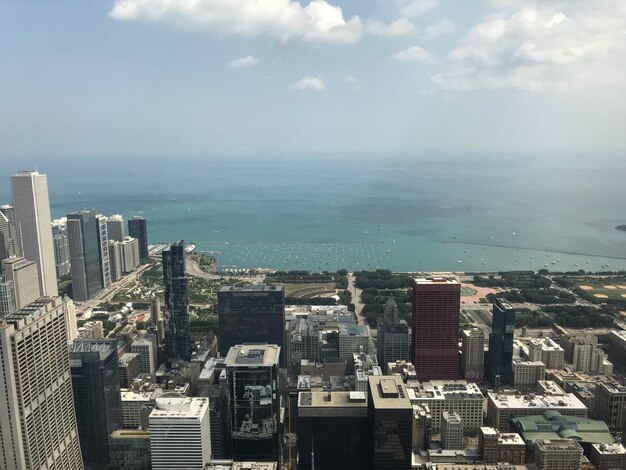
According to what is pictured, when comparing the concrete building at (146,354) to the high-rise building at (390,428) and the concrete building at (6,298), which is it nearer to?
the concrete building at (6,298)

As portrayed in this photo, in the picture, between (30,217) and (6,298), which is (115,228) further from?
(6,298)

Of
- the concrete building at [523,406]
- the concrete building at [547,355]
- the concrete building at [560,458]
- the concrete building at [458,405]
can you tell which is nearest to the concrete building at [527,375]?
the concrete building at [547,355]

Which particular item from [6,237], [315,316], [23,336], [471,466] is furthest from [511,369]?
[6,237]

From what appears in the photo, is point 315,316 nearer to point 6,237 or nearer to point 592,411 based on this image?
point 592,411

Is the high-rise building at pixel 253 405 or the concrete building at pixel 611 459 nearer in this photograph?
the high-rise building at pixel 253 405

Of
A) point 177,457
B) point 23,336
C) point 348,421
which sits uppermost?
point 23,336

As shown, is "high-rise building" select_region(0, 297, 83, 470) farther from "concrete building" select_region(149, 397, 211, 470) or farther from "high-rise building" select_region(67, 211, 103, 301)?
"high-rise building" select_region(67, 211, 103, 301)

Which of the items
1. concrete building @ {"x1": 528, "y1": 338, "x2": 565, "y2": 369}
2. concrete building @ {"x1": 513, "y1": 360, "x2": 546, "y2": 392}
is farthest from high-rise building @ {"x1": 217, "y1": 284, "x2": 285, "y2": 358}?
concrete building @ {"x1": 528, "y1": 338, "x2": 565, "y2": 369}
